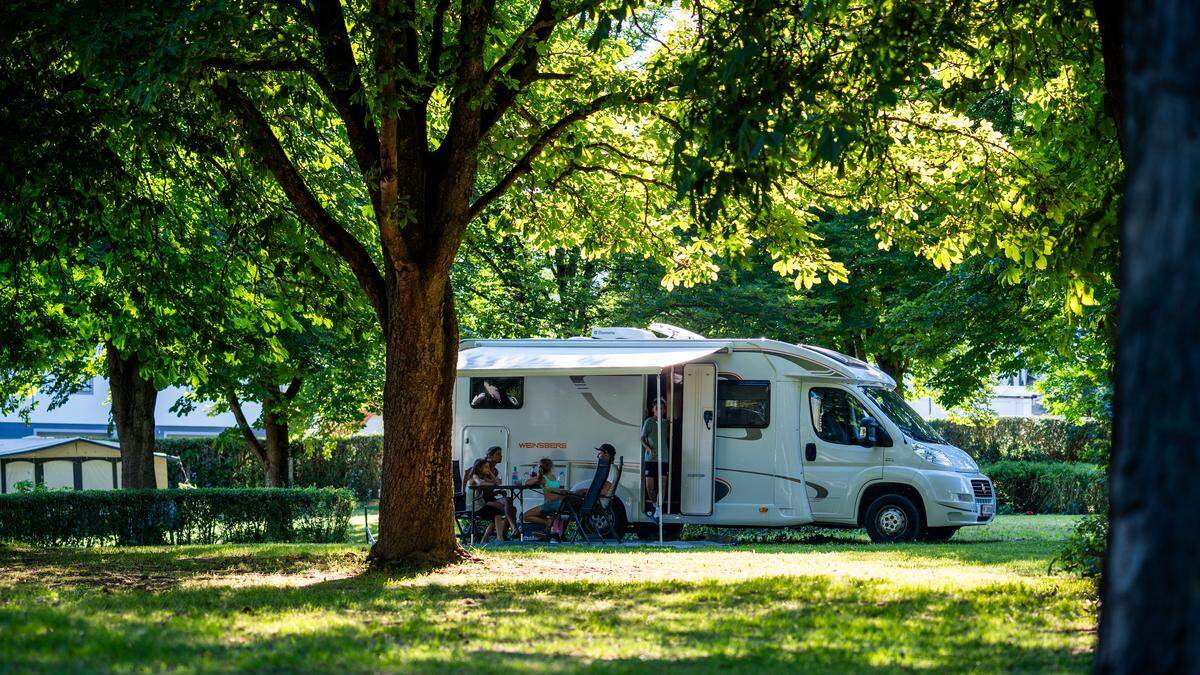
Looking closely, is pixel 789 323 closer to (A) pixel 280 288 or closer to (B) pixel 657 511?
(B) pixel 657 511

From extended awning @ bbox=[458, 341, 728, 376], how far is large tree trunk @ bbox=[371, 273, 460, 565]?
4811mm

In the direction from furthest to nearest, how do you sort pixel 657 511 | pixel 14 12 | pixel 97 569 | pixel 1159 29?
pixel 657 511 < pixel 97 569 < pixel 14 12 < pixel 1159 29

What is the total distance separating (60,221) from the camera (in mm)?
12602

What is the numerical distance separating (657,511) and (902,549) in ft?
12.9

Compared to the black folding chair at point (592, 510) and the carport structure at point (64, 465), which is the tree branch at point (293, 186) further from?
the carport structure at point (64, 465)

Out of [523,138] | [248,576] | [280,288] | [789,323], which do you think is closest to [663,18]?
[523,138]

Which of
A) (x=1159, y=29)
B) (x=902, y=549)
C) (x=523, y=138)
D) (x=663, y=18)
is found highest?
Result: (x=663, y=18)

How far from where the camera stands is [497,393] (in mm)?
18469

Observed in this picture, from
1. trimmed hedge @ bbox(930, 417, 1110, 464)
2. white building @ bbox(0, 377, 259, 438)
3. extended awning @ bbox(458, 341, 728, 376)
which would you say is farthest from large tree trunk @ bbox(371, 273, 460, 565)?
white building @ bbox(0, 377, 259, 438)

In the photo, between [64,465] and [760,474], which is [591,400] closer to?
[760,474]

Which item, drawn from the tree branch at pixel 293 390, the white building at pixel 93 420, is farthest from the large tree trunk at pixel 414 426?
the white building at pixel 93 420

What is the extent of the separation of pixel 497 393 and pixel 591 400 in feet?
5.08

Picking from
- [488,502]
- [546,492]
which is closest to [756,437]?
[546,492]

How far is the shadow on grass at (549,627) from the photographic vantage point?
620cm
